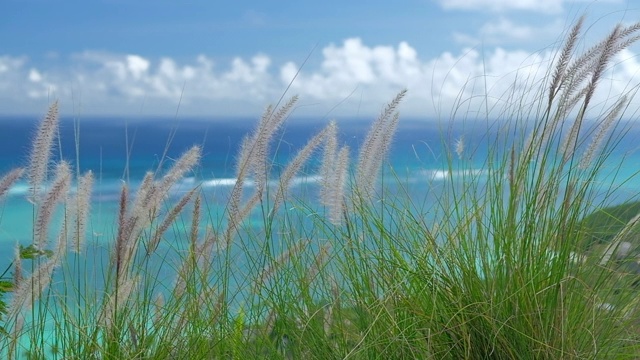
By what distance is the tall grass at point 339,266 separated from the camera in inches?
108

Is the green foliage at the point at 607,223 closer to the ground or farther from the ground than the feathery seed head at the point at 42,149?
closer to the ground

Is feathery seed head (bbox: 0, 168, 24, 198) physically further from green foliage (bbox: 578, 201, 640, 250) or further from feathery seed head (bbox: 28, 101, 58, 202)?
green foliage (bbox: 578, 201, 640, 250)

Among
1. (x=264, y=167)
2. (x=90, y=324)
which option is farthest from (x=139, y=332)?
(x=264, y=167)

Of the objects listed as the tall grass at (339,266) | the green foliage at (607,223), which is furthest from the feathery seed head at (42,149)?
the green foliage at (607,223)

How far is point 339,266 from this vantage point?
9.68ft

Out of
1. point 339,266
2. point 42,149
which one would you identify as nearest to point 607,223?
point 339,266

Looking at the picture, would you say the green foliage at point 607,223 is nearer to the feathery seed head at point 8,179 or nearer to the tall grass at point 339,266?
the tall grass at point 339,266

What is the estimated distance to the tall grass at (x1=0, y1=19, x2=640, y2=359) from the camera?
274 cm

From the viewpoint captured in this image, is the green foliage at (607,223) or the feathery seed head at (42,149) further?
the green foliage at (607,223)

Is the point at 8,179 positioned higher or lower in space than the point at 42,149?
lower

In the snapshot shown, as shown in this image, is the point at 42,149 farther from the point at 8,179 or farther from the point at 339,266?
the point at 339,266

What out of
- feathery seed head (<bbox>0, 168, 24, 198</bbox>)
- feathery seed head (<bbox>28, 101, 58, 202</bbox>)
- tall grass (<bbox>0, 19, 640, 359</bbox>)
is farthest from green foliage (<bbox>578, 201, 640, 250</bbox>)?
feathery seed head (<bbox>0, 168, 24, 198</bbox>)

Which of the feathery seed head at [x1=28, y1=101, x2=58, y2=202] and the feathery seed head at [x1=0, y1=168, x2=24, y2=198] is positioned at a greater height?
the feathery seed head at [x1=28, y1=101, x2=58, y2=202]

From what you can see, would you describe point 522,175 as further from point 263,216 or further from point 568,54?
point 263,216
